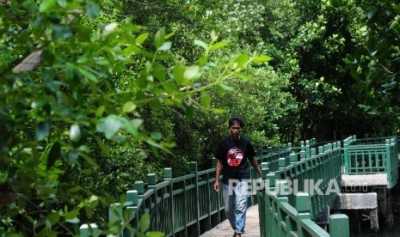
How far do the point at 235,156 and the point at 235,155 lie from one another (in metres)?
0.01

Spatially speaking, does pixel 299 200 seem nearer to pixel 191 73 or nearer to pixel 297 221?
pixel 297 221

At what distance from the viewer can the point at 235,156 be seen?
350 inches

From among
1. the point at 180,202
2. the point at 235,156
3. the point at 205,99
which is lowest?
the point at 180,202

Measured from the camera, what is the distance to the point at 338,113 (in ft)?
90.3

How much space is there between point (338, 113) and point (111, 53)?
85.1ft

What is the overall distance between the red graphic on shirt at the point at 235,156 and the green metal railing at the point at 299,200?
1.37ft

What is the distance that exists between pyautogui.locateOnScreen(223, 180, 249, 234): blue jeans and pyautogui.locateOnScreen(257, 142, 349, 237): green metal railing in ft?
0.89

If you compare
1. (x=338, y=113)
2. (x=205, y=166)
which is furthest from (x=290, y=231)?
(x=338, y=113)

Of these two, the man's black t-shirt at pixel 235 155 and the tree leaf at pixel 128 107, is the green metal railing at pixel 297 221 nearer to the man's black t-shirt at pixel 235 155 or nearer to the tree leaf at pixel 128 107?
the man's black t-shirt at pixel 235 155

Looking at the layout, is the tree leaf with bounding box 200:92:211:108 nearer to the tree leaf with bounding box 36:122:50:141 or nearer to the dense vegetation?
the dense vegetation

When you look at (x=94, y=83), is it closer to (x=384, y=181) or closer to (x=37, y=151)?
(x=37, y=151)

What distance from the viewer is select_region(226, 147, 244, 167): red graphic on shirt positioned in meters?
8.88

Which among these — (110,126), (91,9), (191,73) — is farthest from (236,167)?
(110,126)

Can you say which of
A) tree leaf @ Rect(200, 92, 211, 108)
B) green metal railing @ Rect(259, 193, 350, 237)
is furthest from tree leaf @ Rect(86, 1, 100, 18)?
green metal railing @ Rect(259, 193, 350, 237)
